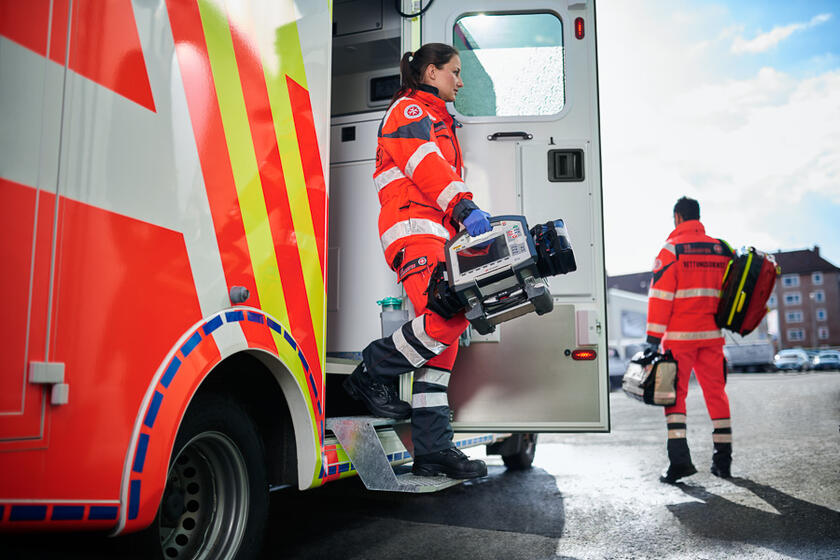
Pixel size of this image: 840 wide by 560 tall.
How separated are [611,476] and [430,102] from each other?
3.61 metres

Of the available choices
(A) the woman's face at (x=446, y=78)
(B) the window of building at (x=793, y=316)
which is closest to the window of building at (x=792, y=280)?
(B) the window of building at (x=793, y=316)

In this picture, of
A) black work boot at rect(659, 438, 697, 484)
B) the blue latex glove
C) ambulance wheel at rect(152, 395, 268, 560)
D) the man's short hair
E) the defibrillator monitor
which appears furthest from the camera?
the man's short hair

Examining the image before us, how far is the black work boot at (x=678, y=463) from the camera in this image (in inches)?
210

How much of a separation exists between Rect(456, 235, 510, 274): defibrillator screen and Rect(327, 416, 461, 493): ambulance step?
814 mm

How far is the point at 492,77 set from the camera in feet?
13.6

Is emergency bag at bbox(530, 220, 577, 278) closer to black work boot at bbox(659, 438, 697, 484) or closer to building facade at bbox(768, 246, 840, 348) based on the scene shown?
black work boot at bbox(659, 438, 697, 484)

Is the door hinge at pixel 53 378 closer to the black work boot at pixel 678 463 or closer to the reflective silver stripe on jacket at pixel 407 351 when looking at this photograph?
the reflective silver stripe on jacket at pixel 407 351

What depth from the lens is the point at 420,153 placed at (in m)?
3.46

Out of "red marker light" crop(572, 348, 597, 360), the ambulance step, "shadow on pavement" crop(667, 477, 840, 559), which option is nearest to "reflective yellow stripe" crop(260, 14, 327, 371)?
the ambulance step

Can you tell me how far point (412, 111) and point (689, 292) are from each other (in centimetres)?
316

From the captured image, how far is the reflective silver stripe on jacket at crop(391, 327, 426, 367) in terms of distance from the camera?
135 inches

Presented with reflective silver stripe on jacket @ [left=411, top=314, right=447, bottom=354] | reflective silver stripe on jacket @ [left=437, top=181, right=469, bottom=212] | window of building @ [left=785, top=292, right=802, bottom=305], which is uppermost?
window of building @ [left=785, top=292, right=802, bottom=305]

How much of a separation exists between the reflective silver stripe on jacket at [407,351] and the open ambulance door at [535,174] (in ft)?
1.73

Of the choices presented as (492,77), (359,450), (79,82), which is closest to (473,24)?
(492,77)
